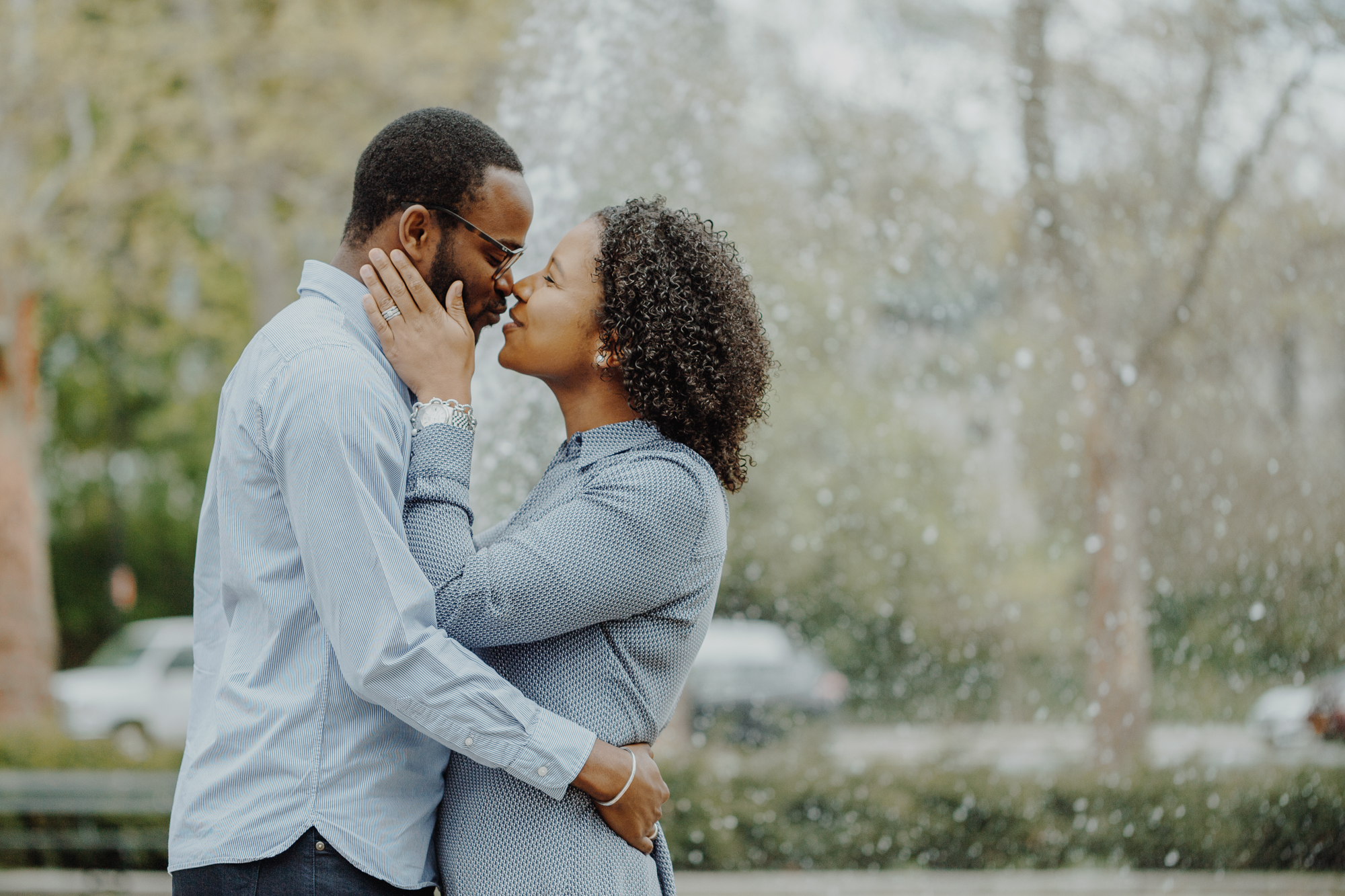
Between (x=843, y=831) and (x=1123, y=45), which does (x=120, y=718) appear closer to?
(x=843, y=831)

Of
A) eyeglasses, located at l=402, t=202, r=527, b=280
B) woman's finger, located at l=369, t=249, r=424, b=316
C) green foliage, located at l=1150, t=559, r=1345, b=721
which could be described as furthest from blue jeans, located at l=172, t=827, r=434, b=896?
green foliage, located at l=1150, t=559, r=1345, b=721

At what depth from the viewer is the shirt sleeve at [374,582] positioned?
59.6 inches

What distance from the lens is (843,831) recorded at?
5711 millimetres

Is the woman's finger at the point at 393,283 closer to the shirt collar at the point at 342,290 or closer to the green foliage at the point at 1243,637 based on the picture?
the shirt collar at the point at 342,290

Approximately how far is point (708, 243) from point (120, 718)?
1424 cm

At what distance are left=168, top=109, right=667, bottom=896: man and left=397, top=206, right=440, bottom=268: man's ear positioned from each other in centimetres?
15

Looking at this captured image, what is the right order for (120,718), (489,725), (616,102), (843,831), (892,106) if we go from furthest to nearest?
(120,718)
(892,106)
(843,831)
(616,102)
(489,725)

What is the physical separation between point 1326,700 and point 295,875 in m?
5.52

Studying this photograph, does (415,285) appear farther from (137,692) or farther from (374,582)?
(137,692)

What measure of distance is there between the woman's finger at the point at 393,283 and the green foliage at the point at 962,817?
418 cm

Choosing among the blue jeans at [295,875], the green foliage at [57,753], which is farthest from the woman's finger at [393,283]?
the green foliage at [57,753]

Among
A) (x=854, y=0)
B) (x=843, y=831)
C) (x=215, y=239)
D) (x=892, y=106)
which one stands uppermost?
(x=854, y=0)

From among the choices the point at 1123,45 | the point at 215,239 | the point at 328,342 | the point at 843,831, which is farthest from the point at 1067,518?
the point at 215,239

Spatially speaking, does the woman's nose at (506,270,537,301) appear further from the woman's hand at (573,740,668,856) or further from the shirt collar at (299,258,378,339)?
the woman's hand at (573,740,668,856)
